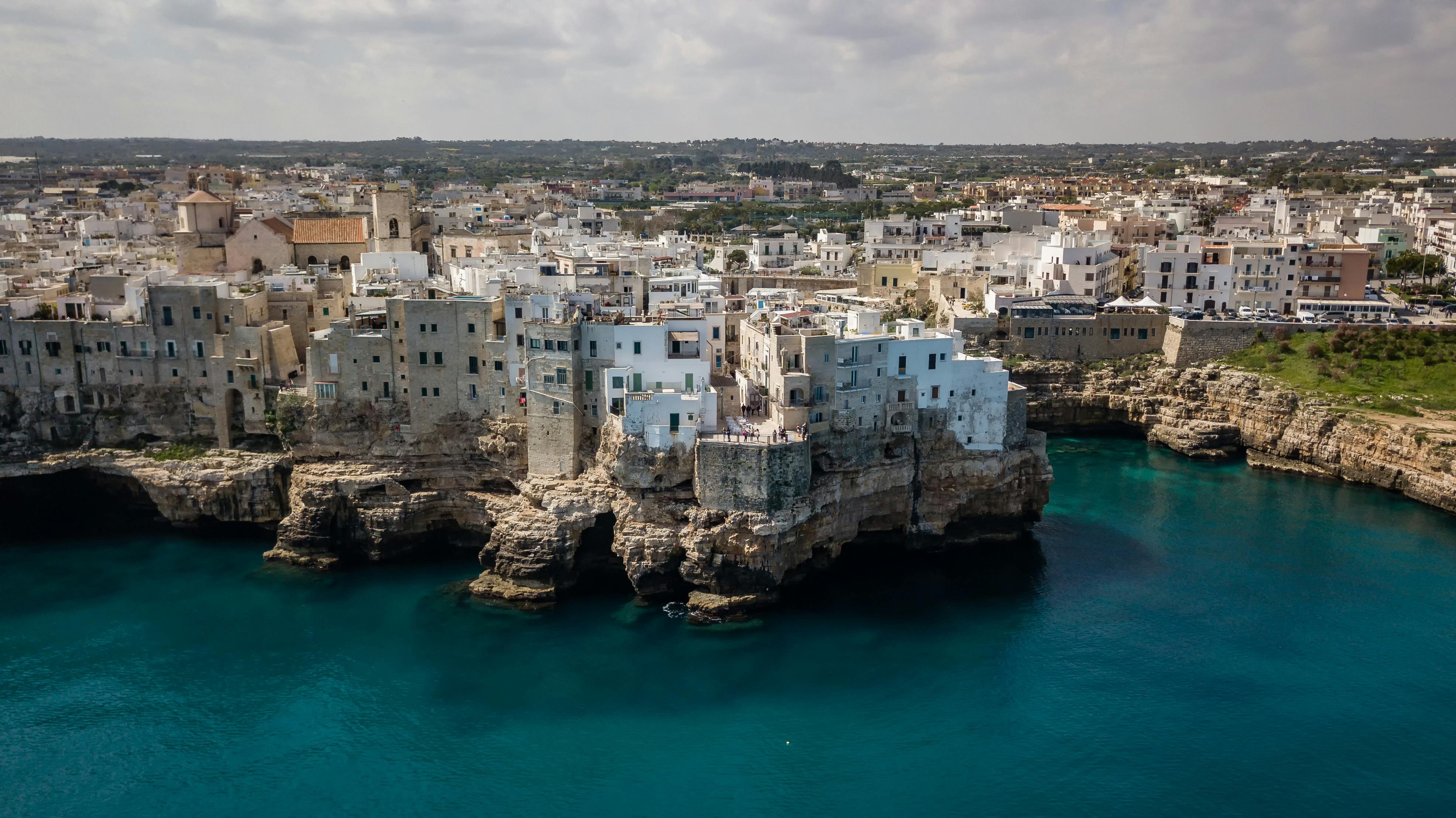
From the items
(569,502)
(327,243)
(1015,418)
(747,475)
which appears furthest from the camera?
(327,243)

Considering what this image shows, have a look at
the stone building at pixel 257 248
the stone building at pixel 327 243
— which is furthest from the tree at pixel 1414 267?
the stone building at pixel 257 248

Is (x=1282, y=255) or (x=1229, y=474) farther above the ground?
(x=1282, y=255)

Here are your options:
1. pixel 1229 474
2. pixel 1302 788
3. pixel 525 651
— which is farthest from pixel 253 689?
pixel 1229 474

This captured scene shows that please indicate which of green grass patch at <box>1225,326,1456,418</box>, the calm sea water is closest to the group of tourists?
the calm sea water

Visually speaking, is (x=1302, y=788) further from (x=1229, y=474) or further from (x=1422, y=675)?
(x=1229, y=474)

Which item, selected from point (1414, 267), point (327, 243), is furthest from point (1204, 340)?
point (327, 243)

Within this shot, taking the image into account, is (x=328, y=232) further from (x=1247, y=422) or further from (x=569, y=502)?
(x=1247, y=422)

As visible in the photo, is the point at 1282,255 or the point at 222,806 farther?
the point at 1282,255
